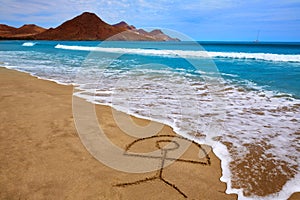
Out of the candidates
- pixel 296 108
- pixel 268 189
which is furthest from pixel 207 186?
pixel 296 108

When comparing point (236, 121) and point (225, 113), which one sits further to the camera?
point (225, 113)

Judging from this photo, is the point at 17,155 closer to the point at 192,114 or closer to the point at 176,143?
A: the point at 176,143

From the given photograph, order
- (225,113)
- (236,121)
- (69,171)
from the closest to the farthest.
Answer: (69,171) < (236,121) < (225,113)

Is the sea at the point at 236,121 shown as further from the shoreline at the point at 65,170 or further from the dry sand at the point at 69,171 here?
the shoreline at the point at 65,170

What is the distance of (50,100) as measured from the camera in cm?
600

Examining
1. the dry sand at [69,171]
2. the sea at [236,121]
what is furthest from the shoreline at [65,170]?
the sea at [236,121]

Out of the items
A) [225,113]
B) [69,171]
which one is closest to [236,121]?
[225,113]

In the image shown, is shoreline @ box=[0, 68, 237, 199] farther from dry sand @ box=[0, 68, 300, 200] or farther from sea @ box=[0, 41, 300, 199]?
sea @ box=[0, 41, 300, 199]

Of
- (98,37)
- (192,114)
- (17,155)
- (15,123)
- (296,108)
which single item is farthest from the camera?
(98,37)

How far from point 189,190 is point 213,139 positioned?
1.64m

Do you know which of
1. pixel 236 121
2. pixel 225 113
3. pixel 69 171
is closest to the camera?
pixel 69 171

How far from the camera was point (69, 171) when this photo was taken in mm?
2883

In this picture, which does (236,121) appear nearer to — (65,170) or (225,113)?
(225,113)

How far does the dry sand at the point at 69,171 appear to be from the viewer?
8.23 ft
